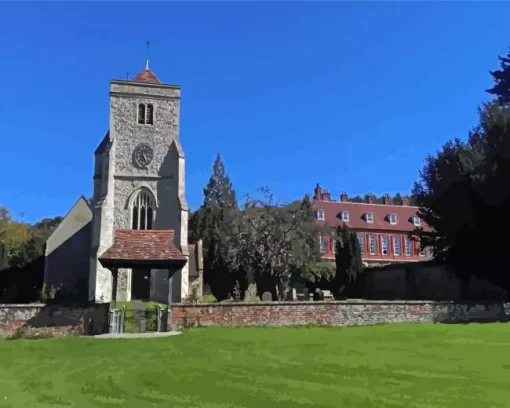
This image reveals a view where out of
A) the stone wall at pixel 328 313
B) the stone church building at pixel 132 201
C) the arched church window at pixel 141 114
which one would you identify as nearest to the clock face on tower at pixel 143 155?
the stone church building at pixel 132 201

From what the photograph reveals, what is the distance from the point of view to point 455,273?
3183 cm

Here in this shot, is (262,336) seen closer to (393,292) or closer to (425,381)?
(425,381)

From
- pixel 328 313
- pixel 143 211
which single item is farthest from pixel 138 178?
pixel 328 313

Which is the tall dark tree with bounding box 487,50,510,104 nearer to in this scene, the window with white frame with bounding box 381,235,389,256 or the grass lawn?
the grass lawn

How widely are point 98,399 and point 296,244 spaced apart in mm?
28170

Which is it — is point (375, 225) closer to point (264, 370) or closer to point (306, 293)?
point (306, 293)

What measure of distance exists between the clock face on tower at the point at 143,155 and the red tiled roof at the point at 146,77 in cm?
552

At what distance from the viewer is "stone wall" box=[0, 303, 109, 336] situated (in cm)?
1888

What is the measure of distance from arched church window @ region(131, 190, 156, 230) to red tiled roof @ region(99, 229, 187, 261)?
14436 millimetres

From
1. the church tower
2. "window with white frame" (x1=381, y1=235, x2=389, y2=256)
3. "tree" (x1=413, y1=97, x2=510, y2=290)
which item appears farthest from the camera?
"window with white frame" (x1=381, y1=235, x2=389, y2=256)

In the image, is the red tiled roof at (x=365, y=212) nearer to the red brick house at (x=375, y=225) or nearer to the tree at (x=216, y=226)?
the red brick house at (x=375, y=225)

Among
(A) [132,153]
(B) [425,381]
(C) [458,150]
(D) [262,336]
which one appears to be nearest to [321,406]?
(B) [425,381]

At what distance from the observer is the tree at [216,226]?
38.0 m

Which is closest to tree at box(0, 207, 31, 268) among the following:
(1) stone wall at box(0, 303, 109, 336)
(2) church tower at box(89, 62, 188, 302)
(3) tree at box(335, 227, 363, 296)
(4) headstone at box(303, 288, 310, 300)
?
(2) church tower at box(89, 62, 188, 302)
